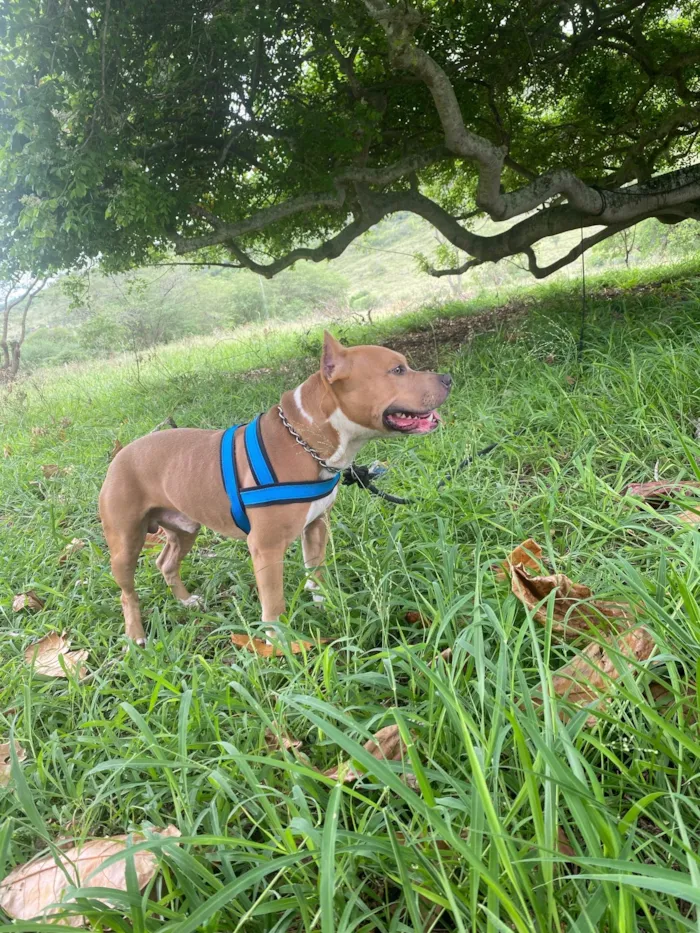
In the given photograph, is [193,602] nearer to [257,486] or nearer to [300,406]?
[257,486]

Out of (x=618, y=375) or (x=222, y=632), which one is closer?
(x=222, y=632)

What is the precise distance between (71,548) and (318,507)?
1779mm

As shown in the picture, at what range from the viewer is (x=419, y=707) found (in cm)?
154

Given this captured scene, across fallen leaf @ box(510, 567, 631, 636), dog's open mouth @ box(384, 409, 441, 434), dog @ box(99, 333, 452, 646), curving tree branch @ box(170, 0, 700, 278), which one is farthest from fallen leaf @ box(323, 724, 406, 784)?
curving tree branch @ box(170, 0, 700, 278)

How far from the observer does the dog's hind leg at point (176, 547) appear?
2.82 metres

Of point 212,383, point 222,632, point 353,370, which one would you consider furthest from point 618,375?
point 212,383

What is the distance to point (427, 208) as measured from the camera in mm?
7332

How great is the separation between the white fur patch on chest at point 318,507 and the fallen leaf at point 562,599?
0.96 m

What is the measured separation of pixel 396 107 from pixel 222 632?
652cm

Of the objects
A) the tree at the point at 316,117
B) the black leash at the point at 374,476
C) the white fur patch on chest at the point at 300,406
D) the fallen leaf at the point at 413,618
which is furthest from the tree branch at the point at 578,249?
the fallen leaf at the point at 413,618

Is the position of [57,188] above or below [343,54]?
below

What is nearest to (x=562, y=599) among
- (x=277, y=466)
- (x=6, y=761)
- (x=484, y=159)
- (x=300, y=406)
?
(x=277, y=466)

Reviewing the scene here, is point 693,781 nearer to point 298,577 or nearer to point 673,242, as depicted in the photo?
point 298,577

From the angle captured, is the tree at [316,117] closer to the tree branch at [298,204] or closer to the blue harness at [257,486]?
the tree branch at [298,204]
